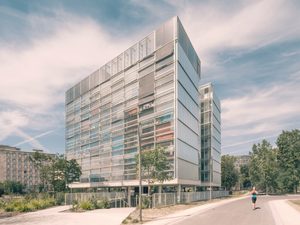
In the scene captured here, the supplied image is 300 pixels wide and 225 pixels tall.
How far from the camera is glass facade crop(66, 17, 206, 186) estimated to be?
6125 centimetres

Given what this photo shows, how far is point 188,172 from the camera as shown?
6675cm

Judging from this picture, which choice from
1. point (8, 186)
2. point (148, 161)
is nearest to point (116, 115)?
point (148, 161)

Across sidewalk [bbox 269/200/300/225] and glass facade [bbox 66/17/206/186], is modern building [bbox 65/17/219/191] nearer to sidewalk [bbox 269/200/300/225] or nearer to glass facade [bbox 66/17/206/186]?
glass facade [bbox 66/17/206/186]

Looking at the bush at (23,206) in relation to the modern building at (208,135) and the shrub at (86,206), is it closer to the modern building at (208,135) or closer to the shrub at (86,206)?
the shrub at (86,206)

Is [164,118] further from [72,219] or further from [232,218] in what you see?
[72,219]

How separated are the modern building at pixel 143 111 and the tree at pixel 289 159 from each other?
36.0 meters

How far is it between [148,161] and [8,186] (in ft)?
370

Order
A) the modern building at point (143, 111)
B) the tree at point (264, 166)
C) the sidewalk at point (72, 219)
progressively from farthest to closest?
the tree at point (264, 166) < the modern building at point (143, 111) < the sidewalk at point (72, 219)

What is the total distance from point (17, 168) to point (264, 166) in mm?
126527

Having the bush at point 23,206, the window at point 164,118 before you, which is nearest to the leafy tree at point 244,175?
the window at point 164,118

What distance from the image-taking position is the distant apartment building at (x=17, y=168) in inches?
6772

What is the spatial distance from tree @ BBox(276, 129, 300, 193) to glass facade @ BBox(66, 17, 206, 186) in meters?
37.3

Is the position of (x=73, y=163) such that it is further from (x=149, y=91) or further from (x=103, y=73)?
(x=149, y=91)

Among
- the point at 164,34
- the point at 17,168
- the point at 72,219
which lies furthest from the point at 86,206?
the point at 17,168
